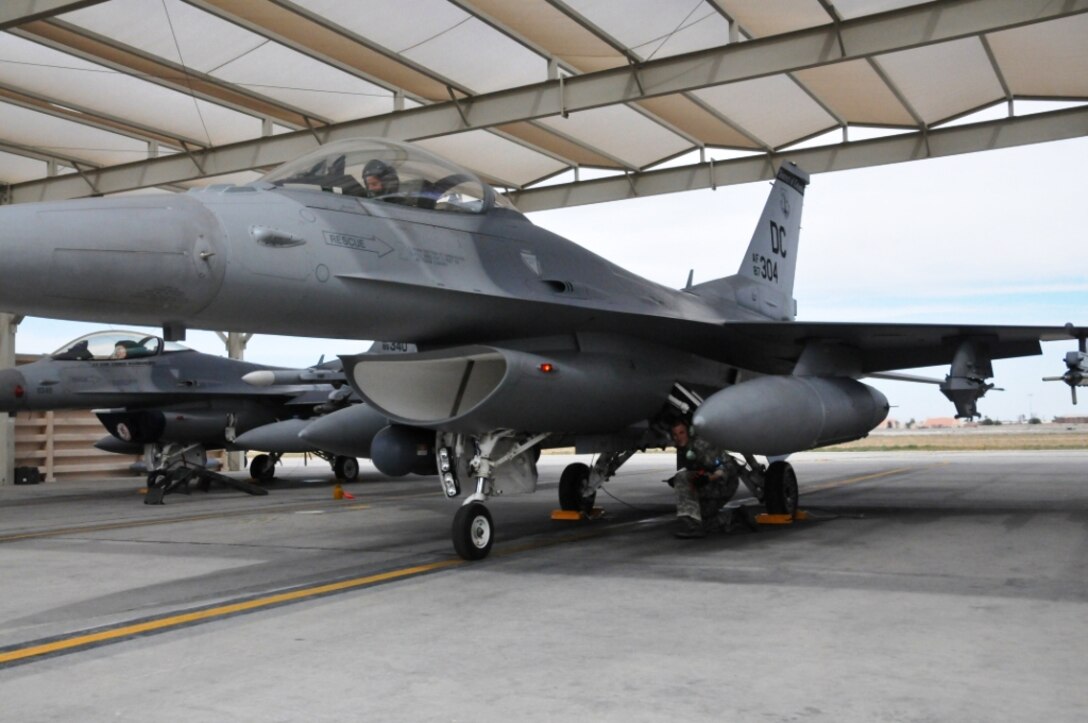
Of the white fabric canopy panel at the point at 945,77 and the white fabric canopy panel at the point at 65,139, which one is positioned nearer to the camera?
the white fabric canopy panel at the point at 945,77

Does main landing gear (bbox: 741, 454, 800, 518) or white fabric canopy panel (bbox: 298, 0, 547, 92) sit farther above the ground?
white fabric canopy panel (bbox: 298, 0, 547, 92)

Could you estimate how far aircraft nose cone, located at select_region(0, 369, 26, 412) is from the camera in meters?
14.1

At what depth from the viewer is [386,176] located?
6.55 meters

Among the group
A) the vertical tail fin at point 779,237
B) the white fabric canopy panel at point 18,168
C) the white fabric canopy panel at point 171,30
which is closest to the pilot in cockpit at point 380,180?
the vertical tail fin at point 779,237

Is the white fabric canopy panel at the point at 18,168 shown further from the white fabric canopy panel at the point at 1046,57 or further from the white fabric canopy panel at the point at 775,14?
the white fabric canopy panel at the point at 1046,57

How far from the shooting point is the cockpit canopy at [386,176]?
20.7 feet

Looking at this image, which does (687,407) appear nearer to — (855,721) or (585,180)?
(855,721)

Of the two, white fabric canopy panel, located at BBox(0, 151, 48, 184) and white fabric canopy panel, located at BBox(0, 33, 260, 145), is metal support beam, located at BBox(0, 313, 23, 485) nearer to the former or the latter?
white fabric canopy panel, located at BBox(0, 151, 48, 184)

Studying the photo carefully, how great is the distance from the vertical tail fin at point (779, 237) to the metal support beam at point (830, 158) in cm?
347

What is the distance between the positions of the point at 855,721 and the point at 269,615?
3059mm

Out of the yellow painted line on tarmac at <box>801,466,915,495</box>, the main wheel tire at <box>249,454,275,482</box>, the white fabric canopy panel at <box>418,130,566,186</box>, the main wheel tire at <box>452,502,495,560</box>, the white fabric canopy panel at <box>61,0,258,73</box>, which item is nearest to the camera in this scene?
the main wheel tire at <box>452,502,495,560</box>

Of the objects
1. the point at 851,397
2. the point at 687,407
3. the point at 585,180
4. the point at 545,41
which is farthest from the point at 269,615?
the point at 585,180

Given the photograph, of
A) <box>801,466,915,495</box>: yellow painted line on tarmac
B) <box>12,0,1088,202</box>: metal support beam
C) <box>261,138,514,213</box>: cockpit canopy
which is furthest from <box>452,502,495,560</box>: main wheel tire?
<box>801,466,915,495</box>: yellow painted line on tarmac

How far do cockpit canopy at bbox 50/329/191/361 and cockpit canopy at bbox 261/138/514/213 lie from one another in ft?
31.1
